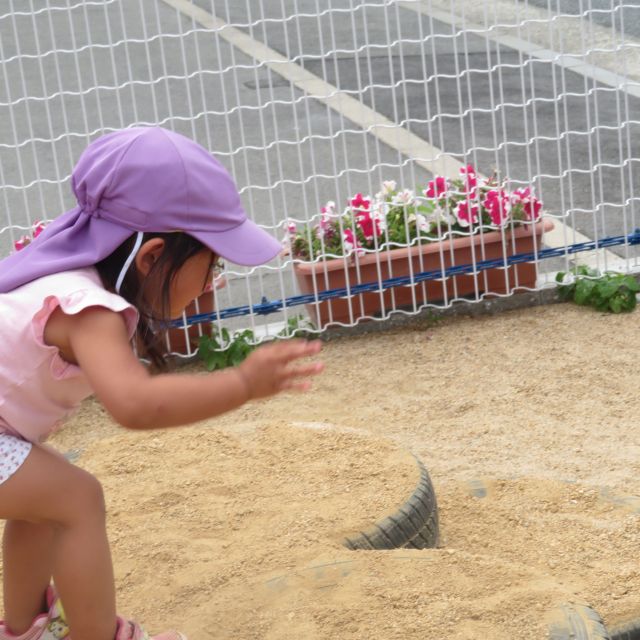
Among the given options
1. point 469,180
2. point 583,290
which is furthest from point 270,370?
point 583,290

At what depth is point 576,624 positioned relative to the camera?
2.64 meters

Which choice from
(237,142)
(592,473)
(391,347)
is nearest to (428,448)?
(592,473)

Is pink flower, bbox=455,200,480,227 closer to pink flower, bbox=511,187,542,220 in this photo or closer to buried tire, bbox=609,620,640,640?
pink flower, bbox=511,187,542,220

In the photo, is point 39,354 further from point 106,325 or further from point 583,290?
point 583,290

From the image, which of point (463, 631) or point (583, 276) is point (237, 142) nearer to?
point (583, 276)

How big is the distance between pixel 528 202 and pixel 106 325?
3567 mm

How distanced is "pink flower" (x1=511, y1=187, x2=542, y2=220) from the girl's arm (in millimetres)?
3404

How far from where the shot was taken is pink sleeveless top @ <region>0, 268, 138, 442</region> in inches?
88.7

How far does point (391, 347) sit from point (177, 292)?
10.2 feet

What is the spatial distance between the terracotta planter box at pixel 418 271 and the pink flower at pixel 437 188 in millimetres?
220

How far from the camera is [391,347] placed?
5.41 m

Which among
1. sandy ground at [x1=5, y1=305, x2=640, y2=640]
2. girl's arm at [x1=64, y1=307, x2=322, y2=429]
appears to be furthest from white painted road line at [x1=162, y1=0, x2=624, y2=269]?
girl's arm at [x1=64, y1=307, x2=322, y2=429]

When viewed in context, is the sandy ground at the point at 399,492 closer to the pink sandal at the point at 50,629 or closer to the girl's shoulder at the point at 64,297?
the pink sandal at the point at 50,629

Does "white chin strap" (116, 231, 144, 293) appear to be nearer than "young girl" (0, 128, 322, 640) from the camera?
No
